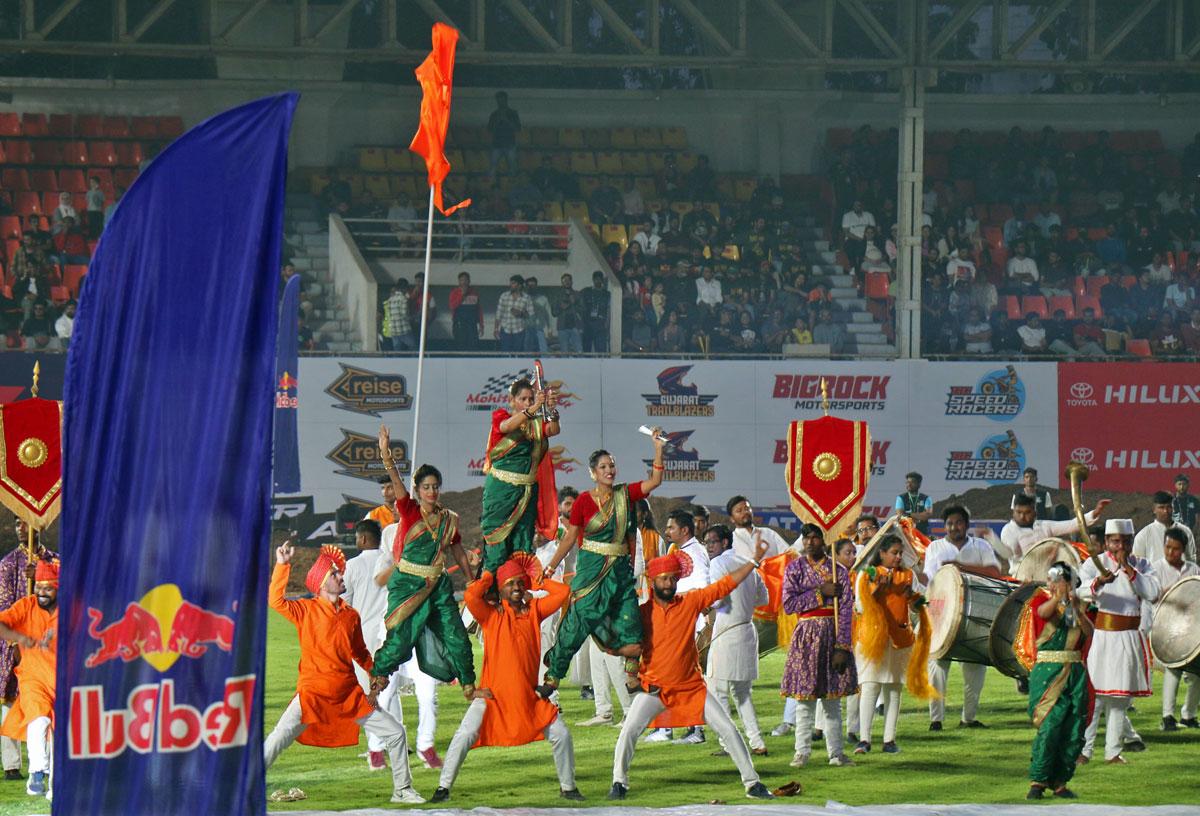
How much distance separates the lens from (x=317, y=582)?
32.1ft

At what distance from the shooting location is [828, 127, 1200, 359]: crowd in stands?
2406cm

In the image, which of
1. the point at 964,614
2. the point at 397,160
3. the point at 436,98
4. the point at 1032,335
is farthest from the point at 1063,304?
the point at 436,98

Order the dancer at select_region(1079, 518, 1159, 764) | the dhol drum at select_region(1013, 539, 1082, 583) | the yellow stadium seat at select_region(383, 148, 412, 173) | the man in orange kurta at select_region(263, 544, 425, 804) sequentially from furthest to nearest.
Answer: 1. the yellow stadium seat at select_region(383, 148, 412, 173)
2. the dhol drum at select_region(1013, 539, 1082, 583)
3. the dancer at select_region(1079, 518, 1159, 764)
4. the man in orange kurta at select_region(263, 544, 425, 804)

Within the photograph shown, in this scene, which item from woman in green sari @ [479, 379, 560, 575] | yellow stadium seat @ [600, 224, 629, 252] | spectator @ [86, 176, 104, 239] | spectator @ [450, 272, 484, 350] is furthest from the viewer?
yellow stadium seat @ [600, 224, 629, 252]

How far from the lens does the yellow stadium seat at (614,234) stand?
84.0 ft

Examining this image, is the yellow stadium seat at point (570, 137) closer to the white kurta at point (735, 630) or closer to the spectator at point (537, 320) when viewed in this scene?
the spectator at point (537, 320)

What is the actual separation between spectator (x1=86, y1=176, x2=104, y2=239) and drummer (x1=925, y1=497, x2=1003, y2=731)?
14709 millimetres

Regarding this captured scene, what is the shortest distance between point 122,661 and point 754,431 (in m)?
15.6

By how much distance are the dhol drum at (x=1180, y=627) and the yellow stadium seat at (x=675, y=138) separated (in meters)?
16.6

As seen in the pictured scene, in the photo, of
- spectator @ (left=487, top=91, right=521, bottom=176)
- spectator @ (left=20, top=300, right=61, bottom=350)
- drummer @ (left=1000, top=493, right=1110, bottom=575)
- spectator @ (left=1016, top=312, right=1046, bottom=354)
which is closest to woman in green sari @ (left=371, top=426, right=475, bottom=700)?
drummer @ (left=1000, top=493, right=1110, bottom=575)

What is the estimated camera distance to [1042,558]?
43.3ft

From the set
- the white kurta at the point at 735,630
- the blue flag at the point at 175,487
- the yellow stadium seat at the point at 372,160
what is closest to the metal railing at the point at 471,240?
the yellow stadium seat at the point at 372,160

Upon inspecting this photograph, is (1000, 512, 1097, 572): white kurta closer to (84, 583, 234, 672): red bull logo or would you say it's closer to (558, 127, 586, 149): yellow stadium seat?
(84, 583, 234, 672): red bull logo

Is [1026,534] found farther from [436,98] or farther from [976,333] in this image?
[976,333]
